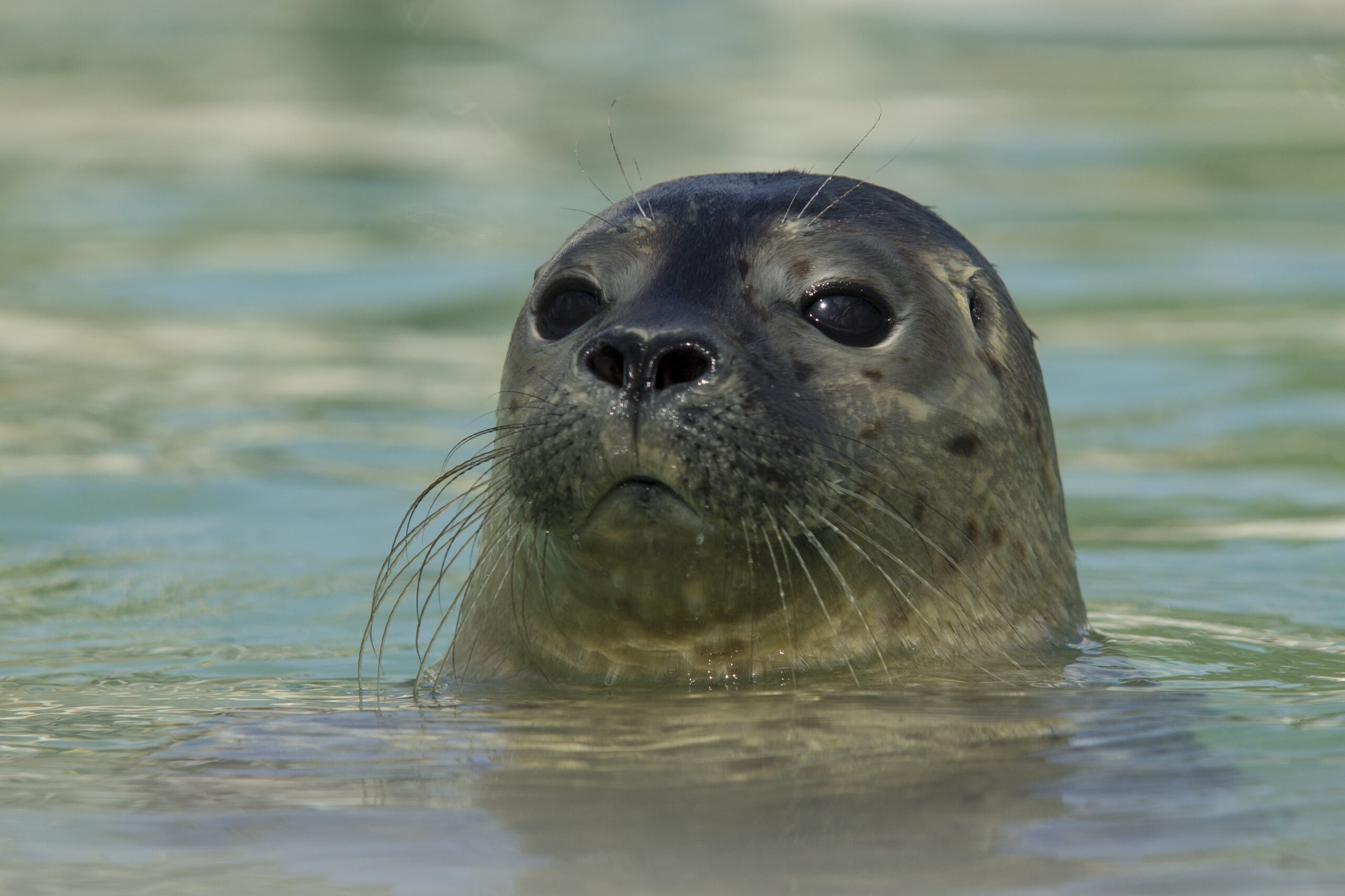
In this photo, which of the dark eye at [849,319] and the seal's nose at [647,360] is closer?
the seal's nose at [647,360]

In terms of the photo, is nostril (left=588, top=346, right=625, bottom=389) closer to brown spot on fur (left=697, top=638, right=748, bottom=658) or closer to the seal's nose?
the seal's nose

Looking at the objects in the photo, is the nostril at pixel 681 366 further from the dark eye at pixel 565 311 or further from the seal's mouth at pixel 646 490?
the dark eye at pixel 565 311

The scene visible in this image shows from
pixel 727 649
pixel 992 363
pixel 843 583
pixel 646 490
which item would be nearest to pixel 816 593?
pixel 843 583

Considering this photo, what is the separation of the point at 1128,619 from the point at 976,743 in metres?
2.15

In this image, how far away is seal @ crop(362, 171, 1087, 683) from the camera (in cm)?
415

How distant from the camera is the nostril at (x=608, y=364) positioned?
13.5 ft

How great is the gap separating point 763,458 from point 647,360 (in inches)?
11.1

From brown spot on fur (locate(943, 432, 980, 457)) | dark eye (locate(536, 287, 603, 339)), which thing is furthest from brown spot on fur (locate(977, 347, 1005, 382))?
dark eye (locate(536, 287, 603, 339))

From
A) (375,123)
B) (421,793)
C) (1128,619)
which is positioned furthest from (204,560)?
(375,123)

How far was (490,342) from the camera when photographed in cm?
1061

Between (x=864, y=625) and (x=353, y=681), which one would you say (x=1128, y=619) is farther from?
(x=353, y=681)

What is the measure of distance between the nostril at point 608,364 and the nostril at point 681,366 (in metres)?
0.07

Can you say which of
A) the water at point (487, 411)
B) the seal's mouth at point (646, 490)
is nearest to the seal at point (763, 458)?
the seal's mouth at point (646, 490)

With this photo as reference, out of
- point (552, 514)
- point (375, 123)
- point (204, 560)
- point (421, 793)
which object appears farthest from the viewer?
point (375, 123)
